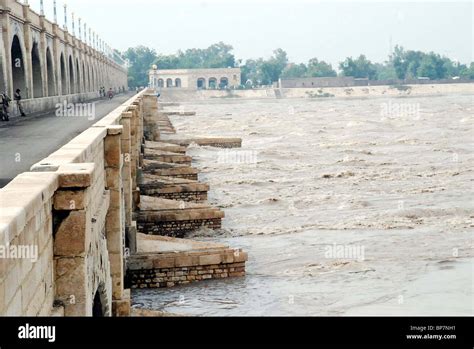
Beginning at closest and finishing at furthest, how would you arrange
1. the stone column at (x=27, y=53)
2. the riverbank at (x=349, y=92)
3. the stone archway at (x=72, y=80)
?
1. the stone column at (x=27, y=53)
2. the stone archway at (x=72, y=80)
3. the riverbank at (x=349, y=92)

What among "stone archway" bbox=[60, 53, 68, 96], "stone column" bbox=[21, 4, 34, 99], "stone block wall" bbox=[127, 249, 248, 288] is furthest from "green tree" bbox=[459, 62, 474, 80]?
"stone block wall" bbox=[127, 249, 248, 288]

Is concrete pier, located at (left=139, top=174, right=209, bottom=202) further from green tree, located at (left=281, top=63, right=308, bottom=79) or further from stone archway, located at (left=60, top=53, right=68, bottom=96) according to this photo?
green tree, located at (left=281, top=63, right=308, bottom=79)

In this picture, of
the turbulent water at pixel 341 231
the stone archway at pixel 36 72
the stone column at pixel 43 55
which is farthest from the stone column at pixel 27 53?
the turbulent water at pixel 341 231

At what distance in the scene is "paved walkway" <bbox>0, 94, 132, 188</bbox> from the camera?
1197 cm

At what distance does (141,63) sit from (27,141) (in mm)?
181664

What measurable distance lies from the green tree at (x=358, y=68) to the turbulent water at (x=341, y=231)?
133m

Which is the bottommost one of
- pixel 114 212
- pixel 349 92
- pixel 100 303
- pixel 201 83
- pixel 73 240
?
pixel 349 92

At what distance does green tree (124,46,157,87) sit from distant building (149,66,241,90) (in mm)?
15391

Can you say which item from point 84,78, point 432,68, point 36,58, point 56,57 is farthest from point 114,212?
point 432,68

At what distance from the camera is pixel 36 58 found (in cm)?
3731

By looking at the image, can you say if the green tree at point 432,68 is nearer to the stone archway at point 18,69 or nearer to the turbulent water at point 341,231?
the turbulent water at point 341,231

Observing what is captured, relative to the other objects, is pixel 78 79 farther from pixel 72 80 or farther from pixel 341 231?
pixel 341 231

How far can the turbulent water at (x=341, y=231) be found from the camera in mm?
15047
